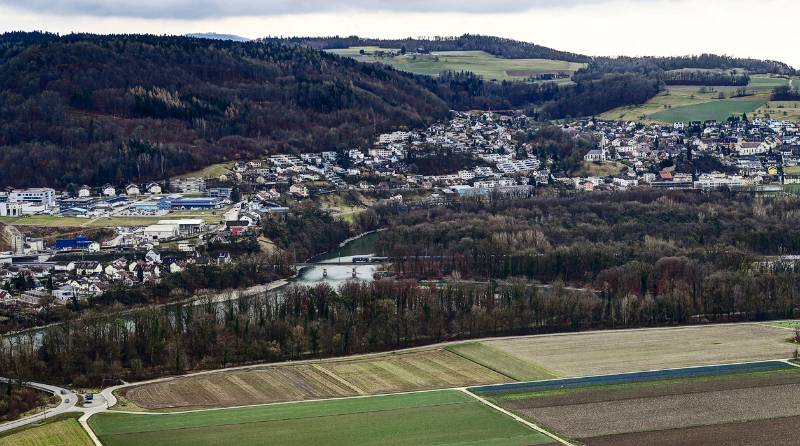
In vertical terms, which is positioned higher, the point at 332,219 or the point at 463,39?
the point at 463,39

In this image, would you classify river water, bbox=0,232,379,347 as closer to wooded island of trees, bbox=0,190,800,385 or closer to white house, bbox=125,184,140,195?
wooded island of trees, bbox=0,190,800,385

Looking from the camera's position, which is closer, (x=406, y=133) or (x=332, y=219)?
(x=332, y=219)

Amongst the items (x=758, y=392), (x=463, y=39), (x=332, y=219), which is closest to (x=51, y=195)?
(x=332, y=219)

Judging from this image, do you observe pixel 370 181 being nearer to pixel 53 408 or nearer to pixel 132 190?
pixel 132 190

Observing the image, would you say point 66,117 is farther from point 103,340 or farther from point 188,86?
point 103,340

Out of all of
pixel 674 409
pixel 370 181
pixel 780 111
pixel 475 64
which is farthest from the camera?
pixel 475 64

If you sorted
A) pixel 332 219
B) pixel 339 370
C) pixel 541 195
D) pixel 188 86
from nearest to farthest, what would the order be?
1. pixel 339 370
2. pixel 332 219
3. pixel 541 195
4. pixel 188 86

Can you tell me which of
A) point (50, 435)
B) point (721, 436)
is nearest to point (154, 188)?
point (50, 435)
